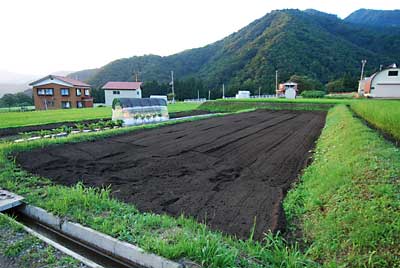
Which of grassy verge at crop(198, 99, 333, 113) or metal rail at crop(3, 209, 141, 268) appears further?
grassy verge at crop(198, 99, 333, 113)

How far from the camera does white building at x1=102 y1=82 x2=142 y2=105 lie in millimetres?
39875

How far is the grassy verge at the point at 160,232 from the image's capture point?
2.28 m

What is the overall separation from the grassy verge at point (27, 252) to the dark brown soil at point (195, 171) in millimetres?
1237

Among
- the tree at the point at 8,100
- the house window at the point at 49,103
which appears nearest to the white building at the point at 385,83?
the house window at the point at 49,103

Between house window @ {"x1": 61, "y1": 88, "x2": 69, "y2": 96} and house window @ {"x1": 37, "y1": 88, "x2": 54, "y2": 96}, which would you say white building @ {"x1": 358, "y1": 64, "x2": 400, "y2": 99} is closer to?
house window @ {"x1": 61, "y1": 88, "x2": 69, "y2": 96}

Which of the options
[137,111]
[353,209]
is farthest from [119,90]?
[353,209]

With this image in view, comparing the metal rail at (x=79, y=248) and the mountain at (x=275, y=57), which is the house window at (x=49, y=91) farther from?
the metal rail at (x=79, y=248)

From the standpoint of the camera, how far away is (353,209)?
274 centimetres

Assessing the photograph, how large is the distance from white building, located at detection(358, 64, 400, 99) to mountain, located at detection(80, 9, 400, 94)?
60.8ft

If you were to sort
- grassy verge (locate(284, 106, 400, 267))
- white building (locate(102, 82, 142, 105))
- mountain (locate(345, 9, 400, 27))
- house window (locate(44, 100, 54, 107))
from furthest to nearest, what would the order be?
1. mountain (locate(345, 9, 400, 27))
2. white building (locate(102, 82, 142, 105))
3. house window (locate(44, 100, 54, 107))
4. grassy verge (locate(284, 106, 400, 267))

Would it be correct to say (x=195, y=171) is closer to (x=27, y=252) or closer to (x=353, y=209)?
(x=353, y=209)

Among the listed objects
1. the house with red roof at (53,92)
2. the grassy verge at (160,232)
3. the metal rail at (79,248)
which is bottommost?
the metal rail at (79,248)

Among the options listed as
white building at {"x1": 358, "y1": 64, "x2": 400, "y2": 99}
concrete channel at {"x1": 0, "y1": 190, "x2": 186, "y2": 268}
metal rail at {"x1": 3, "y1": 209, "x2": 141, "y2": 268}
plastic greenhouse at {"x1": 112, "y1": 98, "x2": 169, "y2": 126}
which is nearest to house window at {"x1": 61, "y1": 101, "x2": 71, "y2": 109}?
plastic greenhouse at {"x1": 112, "y1": 98, "x2": 169, "y2": 126}

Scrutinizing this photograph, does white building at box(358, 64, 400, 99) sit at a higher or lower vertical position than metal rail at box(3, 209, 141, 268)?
higher
